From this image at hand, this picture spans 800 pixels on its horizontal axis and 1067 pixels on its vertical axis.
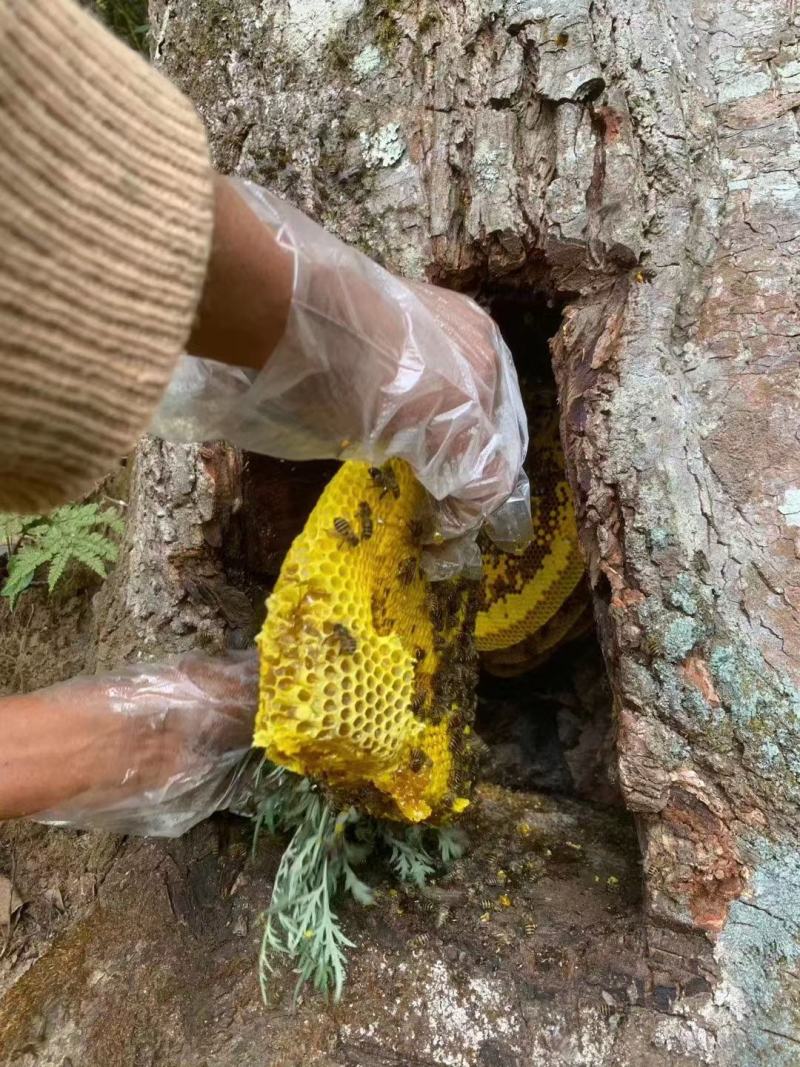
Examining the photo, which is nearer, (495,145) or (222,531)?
(495,145)

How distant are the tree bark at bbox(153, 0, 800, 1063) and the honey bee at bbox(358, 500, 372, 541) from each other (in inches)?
15.4

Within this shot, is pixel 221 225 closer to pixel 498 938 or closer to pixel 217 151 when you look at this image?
pixel 217 151

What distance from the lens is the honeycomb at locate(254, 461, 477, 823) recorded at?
135 cm

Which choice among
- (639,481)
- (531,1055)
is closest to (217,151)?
(639,481)

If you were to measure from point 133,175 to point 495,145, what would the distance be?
0.96 meters

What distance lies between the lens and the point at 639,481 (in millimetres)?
1289

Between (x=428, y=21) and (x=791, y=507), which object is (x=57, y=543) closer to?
(x=428, y=21)

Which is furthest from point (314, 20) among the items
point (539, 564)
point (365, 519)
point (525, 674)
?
point (525, 674)

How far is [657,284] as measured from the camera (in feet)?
4.42

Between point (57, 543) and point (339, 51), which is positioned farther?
point (57, 543)

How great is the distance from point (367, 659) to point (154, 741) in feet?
1.81

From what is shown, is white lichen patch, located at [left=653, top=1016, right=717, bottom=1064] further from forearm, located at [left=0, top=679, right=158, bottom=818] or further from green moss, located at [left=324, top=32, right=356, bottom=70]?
green moss, located at [left=324, top=32, right=356, bottom=70]

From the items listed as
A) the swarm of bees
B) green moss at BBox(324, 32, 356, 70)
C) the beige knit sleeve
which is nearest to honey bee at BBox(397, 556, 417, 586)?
the swarm of bees

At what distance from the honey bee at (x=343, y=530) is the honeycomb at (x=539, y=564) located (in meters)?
0.85
